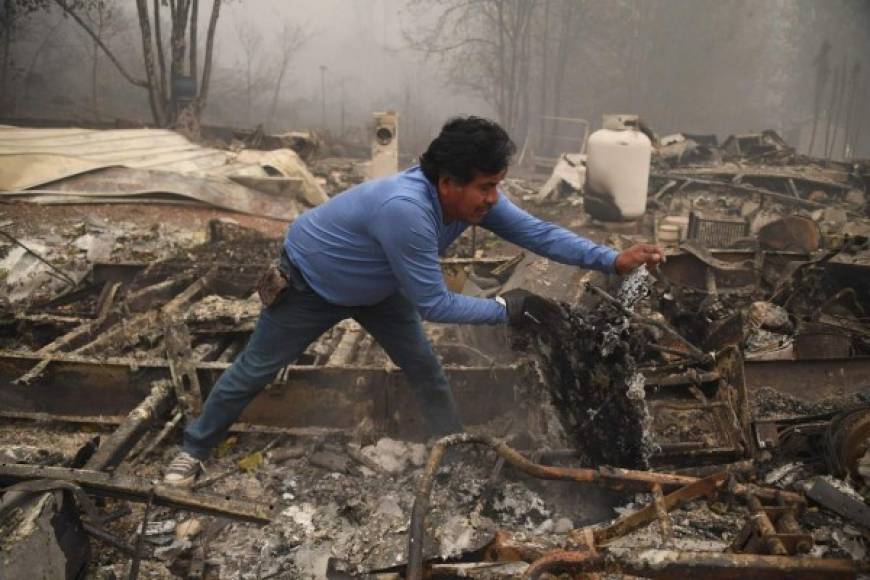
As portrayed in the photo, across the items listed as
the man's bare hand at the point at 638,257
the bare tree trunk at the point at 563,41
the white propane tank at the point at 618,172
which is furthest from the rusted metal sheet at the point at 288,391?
the bare tree trunk at the point at 563,41

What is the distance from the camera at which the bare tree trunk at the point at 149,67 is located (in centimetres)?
1220

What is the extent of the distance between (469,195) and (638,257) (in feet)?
3.14

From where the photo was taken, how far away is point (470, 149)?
2.51 m

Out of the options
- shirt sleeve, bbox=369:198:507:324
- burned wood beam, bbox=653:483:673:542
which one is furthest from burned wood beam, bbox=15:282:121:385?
burned wood beam, bbox=653:483:673:542

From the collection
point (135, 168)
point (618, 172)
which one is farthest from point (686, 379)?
point (135, 168)

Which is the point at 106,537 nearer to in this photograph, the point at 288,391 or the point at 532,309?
the point at 288,391

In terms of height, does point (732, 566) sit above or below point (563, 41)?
below

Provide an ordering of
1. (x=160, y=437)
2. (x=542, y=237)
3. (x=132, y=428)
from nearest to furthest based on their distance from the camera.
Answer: (x=542, y=237), (x=132, y=428), (x=160, y=437)

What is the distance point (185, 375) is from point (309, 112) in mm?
21797

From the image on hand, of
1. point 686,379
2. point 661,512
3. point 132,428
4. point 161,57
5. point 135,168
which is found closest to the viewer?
point 661,512

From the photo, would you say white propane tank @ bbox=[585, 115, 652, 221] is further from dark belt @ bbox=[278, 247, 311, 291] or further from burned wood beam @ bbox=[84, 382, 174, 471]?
burned wood beam @ bbox=[84, 382, 174, 471]

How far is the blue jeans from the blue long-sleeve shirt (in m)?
0.15

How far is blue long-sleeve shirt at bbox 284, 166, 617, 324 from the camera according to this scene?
8.65ft

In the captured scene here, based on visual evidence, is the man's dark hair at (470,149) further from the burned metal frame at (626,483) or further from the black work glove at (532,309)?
the burned metal frame at (626,483)
